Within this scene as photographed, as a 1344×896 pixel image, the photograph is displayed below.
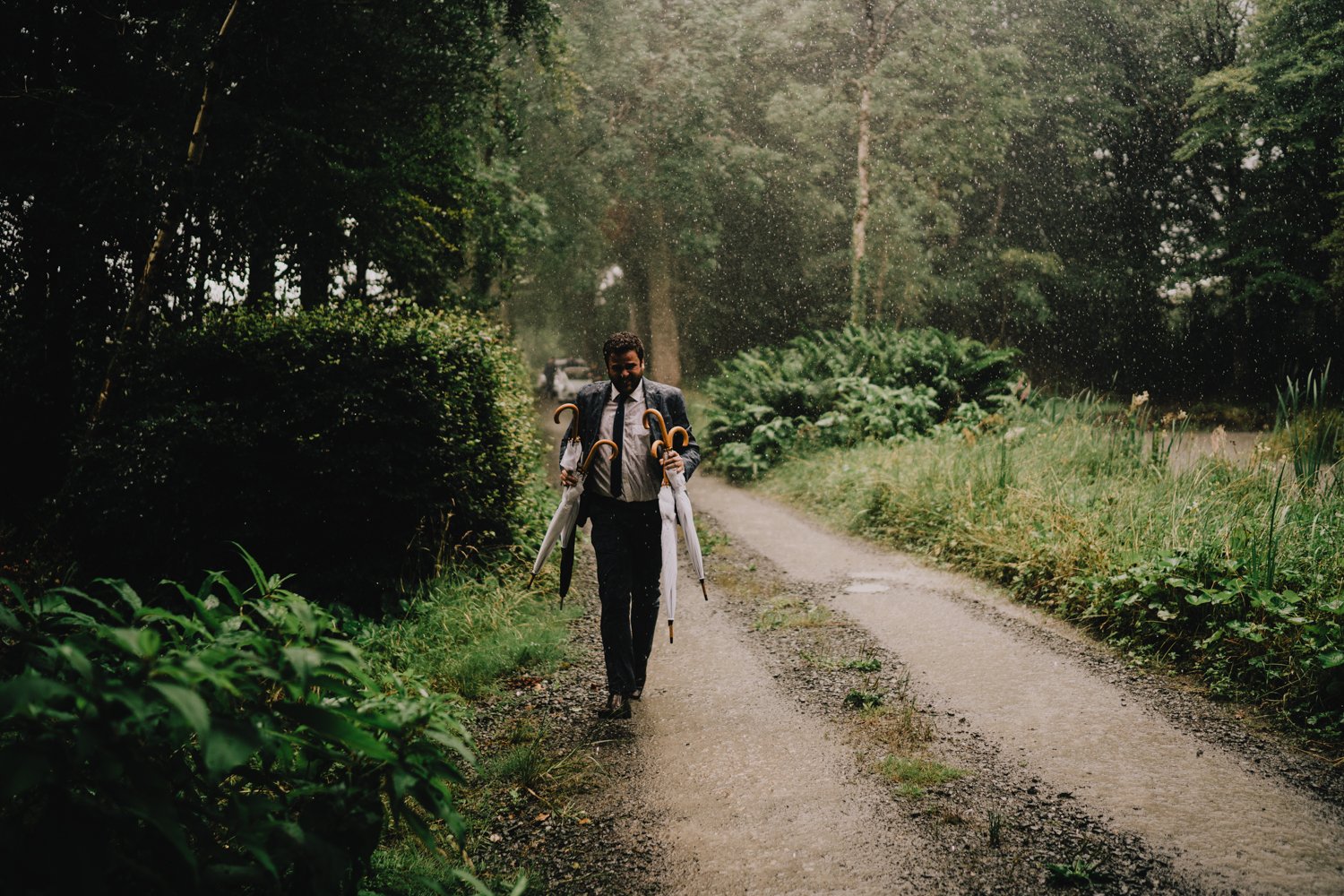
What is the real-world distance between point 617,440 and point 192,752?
2606 millimetres

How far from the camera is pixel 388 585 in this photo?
6.10 m

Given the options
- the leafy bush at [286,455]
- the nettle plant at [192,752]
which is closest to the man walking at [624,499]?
the leafy bush at [286,455]

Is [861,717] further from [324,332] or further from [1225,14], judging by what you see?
[1225,14]

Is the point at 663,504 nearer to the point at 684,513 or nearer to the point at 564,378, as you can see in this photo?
the point at 684,513

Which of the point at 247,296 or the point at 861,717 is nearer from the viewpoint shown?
the point at 861,717

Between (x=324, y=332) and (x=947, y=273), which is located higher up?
(x=947, y=273)

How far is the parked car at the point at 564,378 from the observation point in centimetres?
3234

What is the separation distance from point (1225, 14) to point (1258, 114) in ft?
19.7

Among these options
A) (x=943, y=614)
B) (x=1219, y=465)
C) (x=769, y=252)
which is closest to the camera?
(x=943, y=614)

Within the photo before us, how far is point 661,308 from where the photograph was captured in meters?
28.8

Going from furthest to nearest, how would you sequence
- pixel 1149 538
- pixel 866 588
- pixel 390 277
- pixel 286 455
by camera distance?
1. pixel 390 277
2. pixel 866 588
3. pixel 1149 538
4. pixel 286 455

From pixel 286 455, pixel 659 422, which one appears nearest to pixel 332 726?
pixel 659 422

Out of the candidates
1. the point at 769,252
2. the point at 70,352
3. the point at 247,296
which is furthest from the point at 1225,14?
the point at 70,352

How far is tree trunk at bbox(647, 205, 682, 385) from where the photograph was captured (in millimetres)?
28078
